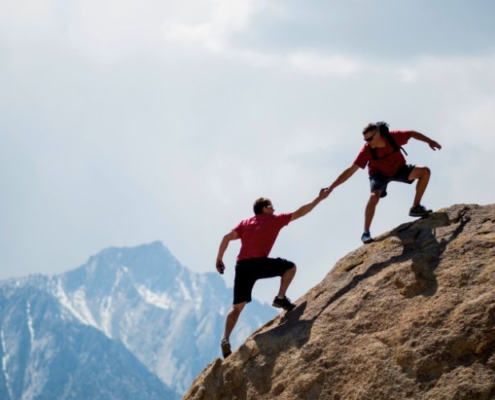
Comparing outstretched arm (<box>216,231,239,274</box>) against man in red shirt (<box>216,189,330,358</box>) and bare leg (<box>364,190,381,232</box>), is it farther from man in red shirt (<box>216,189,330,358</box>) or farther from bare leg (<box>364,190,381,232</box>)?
bare leg (<box>364,190,381,232</box>)

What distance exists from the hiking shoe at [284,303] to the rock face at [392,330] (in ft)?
0.74

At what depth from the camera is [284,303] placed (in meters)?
14.9

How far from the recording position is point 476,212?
48.3ft

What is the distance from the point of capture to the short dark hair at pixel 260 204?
14.8 metres

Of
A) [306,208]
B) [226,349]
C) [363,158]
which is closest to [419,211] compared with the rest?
[363,158]

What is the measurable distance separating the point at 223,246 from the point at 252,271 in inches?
30.7

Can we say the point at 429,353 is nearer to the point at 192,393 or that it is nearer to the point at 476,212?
the point at 476,212

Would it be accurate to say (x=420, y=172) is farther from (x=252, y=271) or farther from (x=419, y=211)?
(x=252, y=271)

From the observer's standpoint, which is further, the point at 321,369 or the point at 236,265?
the point at 236,265

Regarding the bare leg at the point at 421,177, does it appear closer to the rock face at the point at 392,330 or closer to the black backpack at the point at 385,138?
the black backpack at the point at 385,138

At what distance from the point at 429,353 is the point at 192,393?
5.11 meters

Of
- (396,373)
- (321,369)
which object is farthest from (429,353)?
(321,369)

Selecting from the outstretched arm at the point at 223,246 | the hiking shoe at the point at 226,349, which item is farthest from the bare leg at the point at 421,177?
the hiking shoe at the point at 226,349

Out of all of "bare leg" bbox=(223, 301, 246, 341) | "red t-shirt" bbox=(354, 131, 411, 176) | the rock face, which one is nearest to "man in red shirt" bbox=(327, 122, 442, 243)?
"red t-shirt" bbox=(354, 131, 411, 176)
